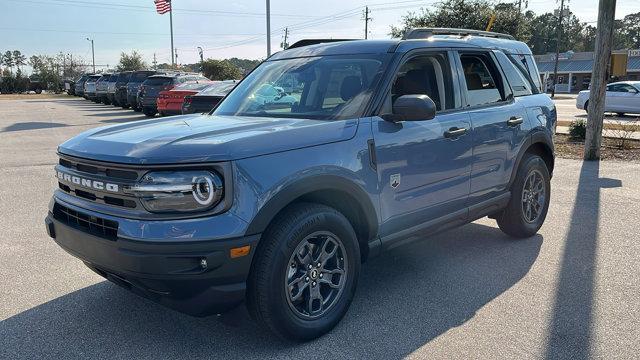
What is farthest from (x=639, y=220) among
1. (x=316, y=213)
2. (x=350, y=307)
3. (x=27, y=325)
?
(x=27, y=325)

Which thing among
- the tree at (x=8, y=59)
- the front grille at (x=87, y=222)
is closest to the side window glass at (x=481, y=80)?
the front grille at (x=87, y=222)

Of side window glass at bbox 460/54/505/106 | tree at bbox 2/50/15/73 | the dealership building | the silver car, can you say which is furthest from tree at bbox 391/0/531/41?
tree at bbox 2/50/15/73

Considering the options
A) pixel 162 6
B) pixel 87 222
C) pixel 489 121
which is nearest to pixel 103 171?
pixel 87 222

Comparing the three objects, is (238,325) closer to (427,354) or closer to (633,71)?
(427,354)

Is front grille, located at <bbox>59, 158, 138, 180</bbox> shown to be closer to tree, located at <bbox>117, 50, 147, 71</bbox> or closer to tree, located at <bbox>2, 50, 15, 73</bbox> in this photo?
tree, located at <bbox>117, 50, 147, 71</bbox>

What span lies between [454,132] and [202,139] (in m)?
2.11

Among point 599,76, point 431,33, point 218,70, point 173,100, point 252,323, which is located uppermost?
point 218,70

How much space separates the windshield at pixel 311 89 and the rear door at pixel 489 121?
110 centimetres

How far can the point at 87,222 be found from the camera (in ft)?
10.5

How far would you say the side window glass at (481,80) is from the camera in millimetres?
4691

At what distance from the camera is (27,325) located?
3.62 meters

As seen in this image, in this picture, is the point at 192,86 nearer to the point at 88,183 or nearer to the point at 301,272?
the point at 88,183

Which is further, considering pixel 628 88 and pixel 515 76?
pixel 628 88

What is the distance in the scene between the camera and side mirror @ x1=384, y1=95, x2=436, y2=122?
3613 millimetres
